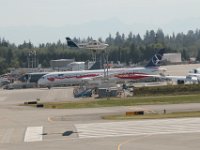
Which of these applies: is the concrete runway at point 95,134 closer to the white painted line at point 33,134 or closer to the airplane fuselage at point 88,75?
the white painted line at point 33,134

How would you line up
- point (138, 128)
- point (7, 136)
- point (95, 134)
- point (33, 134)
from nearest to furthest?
1. point (95, 134)
2. point (7, 136)
3. point (33, 134)
4. point (138, 128)

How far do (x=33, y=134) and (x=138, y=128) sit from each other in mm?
8691

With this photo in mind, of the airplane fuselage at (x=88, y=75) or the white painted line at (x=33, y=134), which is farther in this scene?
the airplane fuselage at (x=88, y=75)

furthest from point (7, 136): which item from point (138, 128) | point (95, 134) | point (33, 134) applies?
point (138, 128)

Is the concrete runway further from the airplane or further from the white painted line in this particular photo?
the airplane

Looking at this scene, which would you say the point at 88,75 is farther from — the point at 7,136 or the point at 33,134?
the point at 7,136

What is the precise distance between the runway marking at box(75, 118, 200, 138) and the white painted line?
3171 millimetres

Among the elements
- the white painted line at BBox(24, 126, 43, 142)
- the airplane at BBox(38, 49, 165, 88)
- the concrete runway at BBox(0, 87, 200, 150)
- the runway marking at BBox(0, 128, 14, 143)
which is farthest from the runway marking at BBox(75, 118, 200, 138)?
the airplane at BBox(38, 49, 165, 88)

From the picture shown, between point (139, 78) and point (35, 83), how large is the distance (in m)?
33.8

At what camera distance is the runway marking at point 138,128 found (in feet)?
141

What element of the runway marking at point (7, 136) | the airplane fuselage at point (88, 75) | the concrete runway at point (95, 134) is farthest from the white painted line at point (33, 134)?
the airplane fuselage at point (88, 75)

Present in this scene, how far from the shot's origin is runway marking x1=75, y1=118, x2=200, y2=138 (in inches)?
1698

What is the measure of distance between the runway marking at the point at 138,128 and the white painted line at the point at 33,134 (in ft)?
10.4

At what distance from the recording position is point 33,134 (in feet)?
148
